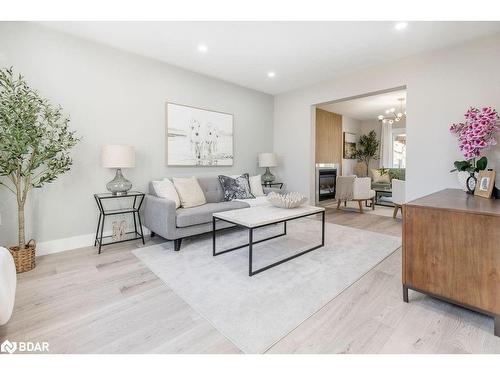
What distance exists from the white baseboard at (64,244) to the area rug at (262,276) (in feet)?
2.37

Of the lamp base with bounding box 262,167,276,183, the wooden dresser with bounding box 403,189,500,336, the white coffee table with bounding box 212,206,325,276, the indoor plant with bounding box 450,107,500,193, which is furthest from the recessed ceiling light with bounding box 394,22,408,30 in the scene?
the lamp base with bounding box 262,167,276,183

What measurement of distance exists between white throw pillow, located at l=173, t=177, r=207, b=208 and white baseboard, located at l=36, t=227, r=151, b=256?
3.56ft

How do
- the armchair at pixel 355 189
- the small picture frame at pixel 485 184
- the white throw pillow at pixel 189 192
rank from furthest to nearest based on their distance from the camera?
the armchair at pixel 355 189, the white throw pillow at pixel 189 192, the small picture frame at pixel 485 184

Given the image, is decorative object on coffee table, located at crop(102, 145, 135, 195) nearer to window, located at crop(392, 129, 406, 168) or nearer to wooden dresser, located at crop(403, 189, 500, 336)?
wooden dresser, located at crop(403, 189, 500, 336)

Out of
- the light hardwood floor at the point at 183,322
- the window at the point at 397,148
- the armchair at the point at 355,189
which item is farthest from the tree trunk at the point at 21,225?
the window at the point at 397,148

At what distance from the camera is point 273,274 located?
2234 millimetres

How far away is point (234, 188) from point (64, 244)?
229 centimetres

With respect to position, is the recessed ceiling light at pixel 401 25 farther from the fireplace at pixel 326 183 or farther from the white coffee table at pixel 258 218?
the fireplace at pixel 326 183

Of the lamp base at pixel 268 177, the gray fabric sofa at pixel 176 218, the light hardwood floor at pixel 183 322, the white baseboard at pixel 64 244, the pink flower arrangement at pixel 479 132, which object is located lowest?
the light hardwood floor at pixel 183 322

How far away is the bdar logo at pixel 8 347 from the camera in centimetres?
130

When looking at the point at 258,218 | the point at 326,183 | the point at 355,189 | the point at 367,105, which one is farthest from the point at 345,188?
the point at 258,218

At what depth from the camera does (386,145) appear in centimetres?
782

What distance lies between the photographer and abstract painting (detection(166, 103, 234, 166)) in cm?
373
